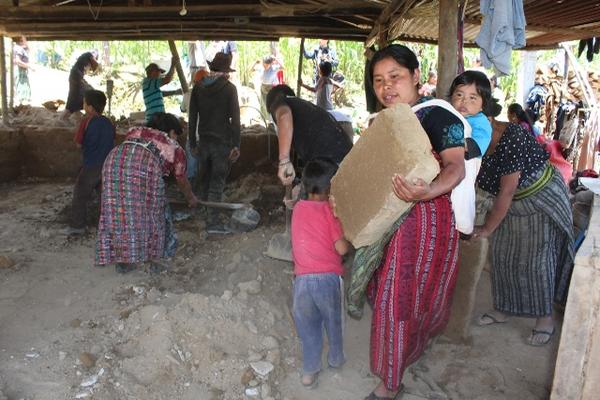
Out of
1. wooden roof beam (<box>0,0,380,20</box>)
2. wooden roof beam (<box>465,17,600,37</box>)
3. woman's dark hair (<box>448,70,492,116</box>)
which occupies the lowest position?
woman's dark hair (<box>448,70,492,116</box>)

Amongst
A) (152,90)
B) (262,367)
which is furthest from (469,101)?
(152,90)

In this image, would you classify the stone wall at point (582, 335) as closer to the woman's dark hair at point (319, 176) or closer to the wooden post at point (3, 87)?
the woman's dark hair at point (319, 176)

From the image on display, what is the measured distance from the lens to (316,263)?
2539 millimetres

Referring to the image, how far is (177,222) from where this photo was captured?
530 cm

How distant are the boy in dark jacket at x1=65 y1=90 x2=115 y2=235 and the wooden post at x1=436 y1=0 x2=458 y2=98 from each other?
9.51 ft

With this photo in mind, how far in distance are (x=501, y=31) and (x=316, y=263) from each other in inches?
64.1

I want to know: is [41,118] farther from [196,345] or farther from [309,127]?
[196,345]

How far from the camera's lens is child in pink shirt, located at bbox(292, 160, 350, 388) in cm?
249

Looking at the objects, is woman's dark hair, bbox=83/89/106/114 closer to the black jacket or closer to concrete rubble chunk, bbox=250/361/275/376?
the black jacket

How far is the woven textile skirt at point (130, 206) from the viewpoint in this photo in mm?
3641

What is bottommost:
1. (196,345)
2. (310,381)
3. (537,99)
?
(310,381)

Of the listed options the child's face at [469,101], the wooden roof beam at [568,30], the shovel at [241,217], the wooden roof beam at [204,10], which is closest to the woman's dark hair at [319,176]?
the child's face at [469,101]

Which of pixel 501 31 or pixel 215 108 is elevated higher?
pixel 501 31

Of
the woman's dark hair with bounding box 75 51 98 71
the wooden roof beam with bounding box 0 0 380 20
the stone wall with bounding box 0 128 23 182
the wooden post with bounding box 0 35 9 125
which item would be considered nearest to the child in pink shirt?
the wooden roof beam with bounding box 0 0 380 20
